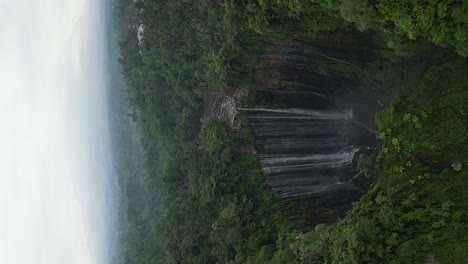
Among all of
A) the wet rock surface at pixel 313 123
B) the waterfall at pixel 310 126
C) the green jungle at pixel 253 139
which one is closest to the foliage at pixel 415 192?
the green jungle at pixel 253 139

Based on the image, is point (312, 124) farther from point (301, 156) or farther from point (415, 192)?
point (415, 192)

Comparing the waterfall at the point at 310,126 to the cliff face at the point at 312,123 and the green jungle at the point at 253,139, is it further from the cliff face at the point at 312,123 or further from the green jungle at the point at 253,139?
the green jungle at the point at 253,139

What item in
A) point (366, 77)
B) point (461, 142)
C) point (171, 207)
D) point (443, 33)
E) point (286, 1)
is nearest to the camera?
point (443, 33)

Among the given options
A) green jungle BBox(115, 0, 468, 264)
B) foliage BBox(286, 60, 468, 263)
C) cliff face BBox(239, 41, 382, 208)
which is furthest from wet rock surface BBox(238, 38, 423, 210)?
foliage BBox(286, 60, 468, 263)

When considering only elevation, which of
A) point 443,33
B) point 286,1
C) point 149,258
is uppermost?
point 286,1

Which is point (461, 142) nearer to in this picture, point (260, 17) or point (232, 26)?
point (260, 17)

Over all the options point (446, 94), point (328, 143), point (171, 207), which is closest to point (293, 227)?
point (328, 143)
